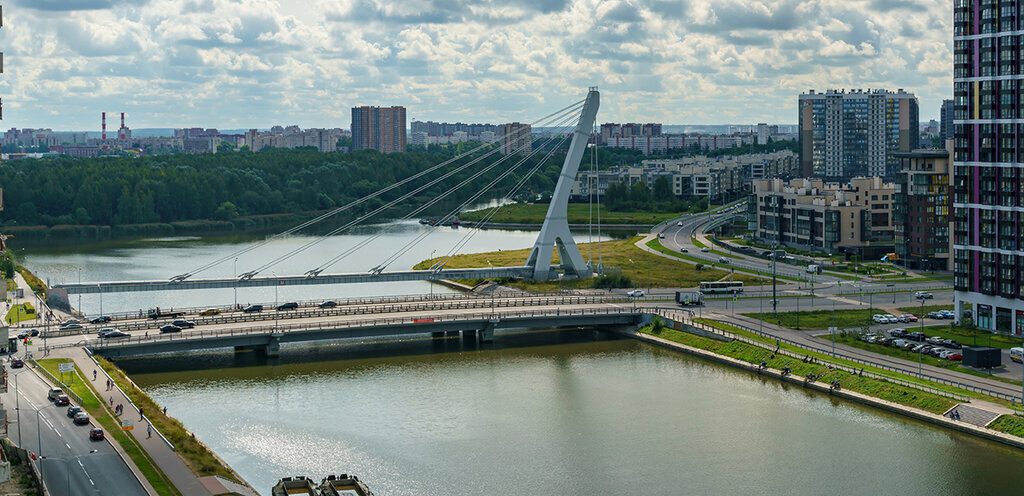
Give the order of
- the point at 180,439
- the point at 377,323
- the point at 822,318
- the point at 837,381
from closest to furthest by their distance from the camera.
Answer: the point at 180,439
the point at 837,381
the point at 377,323
the point at 822,318

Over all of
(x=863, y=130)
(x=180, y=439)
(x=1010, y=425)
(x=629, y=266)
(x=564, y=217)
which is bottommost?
(x=1010, y=425)

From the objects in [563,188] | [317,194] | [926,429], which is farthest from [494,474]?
[317,194]

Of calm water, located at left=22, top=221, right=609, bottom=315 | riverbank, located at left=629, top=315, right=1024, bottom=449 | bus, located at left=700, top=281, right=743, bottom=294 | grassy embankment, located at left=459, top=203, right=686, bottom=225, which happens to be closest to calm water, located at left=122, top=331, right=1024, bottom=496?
riverbank, located at left=629, top=315, right=1024, bottom=449

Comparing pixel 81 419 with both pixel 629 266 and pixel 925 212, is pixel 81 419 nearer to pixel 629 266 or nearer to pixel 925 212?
pixel 629 266

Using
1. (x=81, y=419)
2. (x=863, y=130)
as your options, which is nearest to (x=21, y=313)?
(x=81, y=419)

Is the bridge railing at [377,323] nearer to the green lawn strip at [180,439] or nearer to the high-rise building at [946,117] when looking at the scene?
the green lawn strip at [180,439]

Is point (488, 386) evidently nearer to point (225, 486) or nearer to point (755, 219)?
point (225, 486)
